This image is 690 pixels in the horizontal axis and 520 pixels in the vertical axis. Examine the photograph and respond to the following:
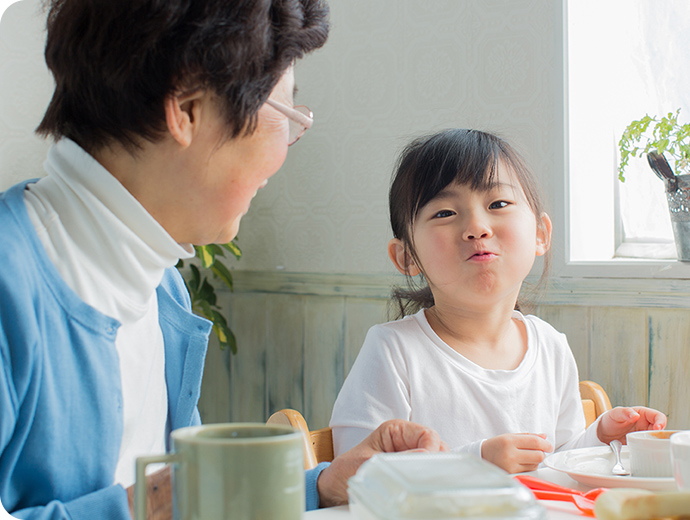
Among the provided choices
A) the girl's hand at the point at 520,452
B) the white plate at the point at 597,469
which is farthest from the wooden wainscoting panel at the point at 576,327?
the girl's hand at the point at 520,452

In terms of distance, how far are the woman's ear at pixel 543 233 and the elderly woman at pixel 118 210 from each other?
709mm

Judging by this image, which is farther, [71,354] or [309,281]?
[309,281]

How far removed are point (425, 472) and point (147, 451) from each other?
0.53m

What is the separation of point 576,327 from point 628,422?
0.70 metres

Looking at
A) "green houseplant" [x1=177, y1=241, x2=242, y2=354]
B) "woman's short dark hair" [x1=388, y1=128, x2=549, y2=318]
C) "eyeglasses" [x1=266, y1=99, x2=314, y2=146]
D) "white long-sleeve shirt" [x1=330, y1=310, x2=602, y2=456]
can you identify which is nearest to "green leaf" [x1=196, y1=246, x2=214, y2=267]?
"green houseplant" [x1=177, y1=241, x2=242, y2=354]

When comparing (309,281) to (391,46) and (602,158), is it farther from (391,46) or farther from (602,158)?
(602,158)

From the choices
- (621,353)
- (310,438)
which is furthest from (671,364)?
(310,438)

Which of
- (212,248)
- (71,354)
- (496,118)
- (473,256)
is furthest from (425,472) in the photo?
(212,248)

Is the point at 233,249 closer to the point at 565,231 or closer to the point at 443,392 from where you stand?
the point at 565,231

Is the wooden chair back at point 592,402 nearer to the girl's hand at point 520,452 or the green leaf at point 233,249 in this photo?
the girl's hand at point 520,452

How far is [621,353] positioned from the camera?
5.39ft

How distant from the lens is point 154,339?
2.79 feet

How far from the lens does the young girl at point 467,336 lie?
3.72 feet

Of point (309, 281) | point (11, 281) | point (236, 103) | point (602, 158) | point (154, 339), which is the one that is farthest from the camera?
point (309, 281)
